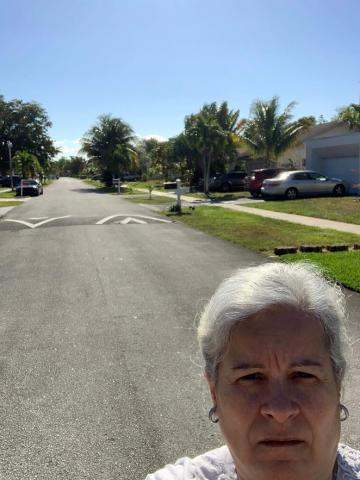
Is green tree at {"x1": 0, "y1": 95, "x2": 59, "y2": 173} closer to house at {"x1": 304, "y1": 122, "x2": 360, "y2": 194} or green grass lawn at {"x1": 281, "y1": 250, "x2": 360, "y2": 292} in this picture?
house at {"x1": 304, "y1": 122, "x2": 360, "y2": 194}

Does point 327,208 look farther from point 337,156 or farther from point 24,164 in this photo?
point 24,164

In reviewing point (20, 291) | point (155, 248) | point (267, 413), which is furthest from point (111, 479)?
point (155, 248)

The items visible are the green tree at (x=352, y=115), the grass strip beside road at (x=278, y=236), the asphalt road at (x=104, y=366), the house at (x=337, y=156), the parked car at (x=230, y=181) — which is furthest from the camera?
the parked car at (x=230, y=181)

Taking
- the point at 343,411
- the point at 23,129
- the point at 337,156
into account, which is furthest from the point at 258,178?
the point at 23,129

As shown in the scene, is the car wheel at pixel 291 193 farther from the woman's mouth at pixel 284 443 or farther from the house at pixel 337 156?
the woman's mouth at pixel 284 443

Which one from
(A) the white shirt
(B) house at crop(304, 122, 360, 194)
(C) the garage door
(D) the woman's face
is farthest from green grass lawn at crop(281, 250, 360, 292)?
(C) the garage door

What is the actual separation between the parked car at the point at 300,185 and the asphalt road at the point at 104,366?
16.1 m

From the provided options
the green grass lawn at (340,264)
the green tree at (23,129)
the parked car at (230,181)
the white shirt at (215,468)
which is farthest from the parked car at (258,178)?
the green tree at (23,129)

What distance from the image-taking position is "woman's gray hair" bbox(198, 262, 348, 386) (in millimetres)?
1585

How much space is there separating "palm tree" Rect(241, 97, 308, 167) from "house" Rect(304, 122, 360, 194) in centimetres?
390

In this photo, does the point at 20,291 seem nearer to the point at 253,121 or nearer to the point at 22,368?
the point at 22,368

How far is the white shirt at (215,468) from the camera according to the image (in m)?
1.59

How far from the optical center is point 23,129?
81.4m

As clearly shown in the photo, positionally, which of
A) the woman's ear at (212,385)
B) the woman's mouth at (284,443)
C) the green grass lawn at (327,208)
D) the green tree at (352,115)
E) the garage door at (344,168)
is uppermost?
the green tree at (352,115)
